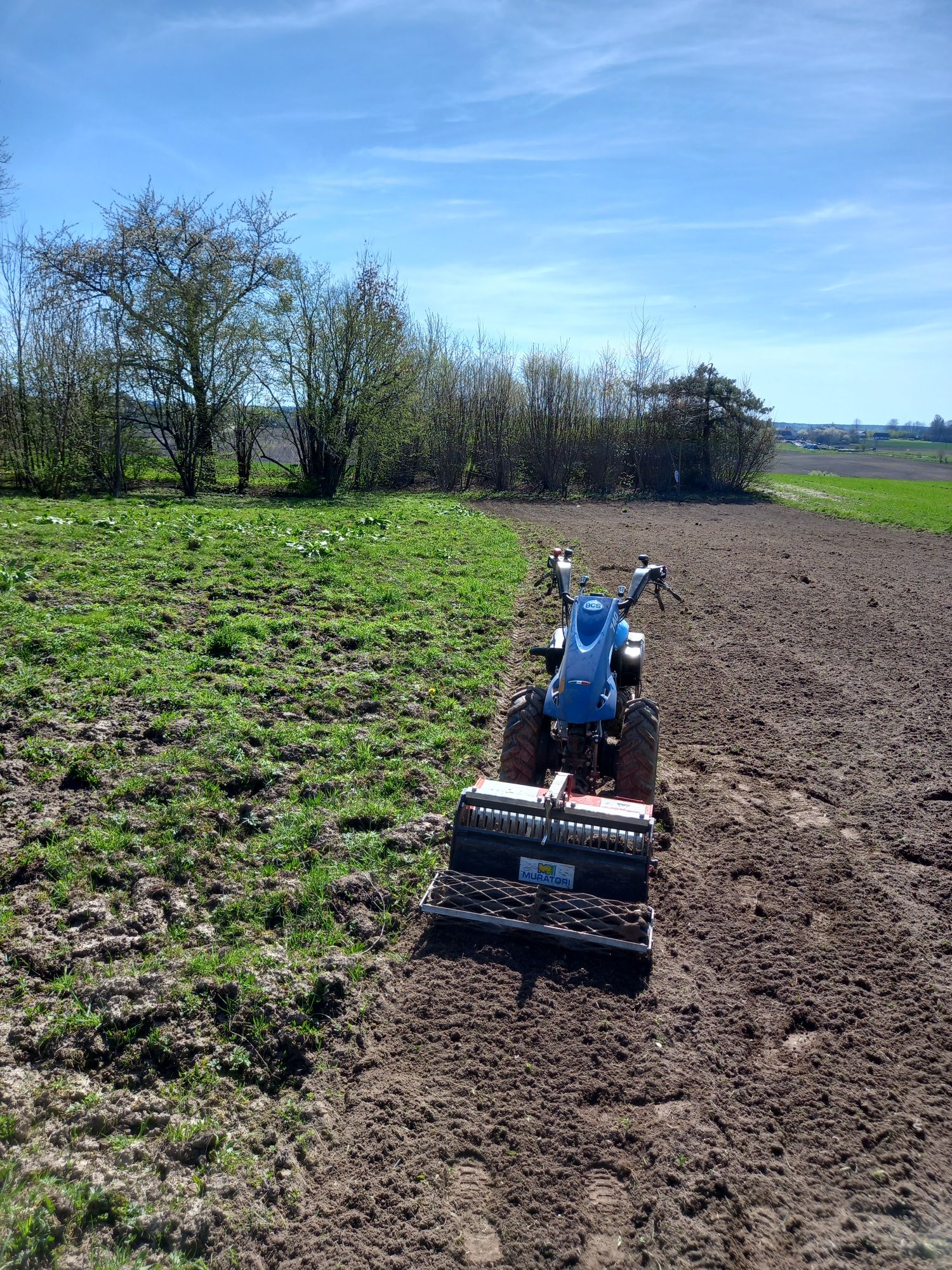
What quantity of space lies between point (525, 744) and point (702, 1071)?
213 cm

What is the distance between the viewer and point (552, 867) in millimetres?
4293

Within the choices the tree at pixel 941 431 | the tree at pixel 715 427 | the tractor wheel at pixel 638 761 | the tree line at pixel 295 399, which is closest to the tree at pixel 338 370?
the tree line at pixel 295 399

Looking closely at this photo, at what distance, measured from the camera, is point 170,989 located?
367 centimetres

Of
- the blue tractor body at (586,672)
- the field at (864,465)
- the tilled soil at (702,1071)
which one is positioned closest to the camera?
the tilled soil at (702,1071)

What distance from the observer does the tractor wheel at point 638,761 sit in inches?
200

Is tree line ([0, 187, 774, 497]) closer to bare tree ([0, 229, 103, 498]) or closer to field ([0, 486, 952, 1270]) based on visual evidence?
bare tree ([0, 229, 103, 498])

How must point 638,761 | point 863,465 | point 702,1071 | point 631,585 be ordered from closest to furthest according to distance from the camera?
point 702,1071 < point 638,761 < point 631,585 < point 863,465

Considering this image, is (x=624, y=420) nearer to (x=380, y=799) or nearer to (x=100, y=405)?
(x=100, y=405)

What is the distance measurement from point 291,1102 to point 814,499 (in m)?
32.8

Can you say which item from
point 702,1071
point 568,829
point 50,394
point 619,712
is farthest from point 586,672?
point 50,394

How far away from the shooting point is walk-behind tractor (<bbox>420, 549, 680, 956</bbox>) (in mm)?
4152

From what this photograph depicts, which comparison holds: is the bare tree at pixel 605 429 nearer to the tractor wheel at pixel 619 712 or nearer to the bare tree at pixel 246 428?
the bare tree at pixel 246 428

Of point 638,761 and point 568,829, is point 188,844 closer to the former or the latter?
point 568,829

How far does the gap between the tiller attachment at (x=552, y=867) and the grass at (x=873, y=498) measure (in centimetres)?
2312
